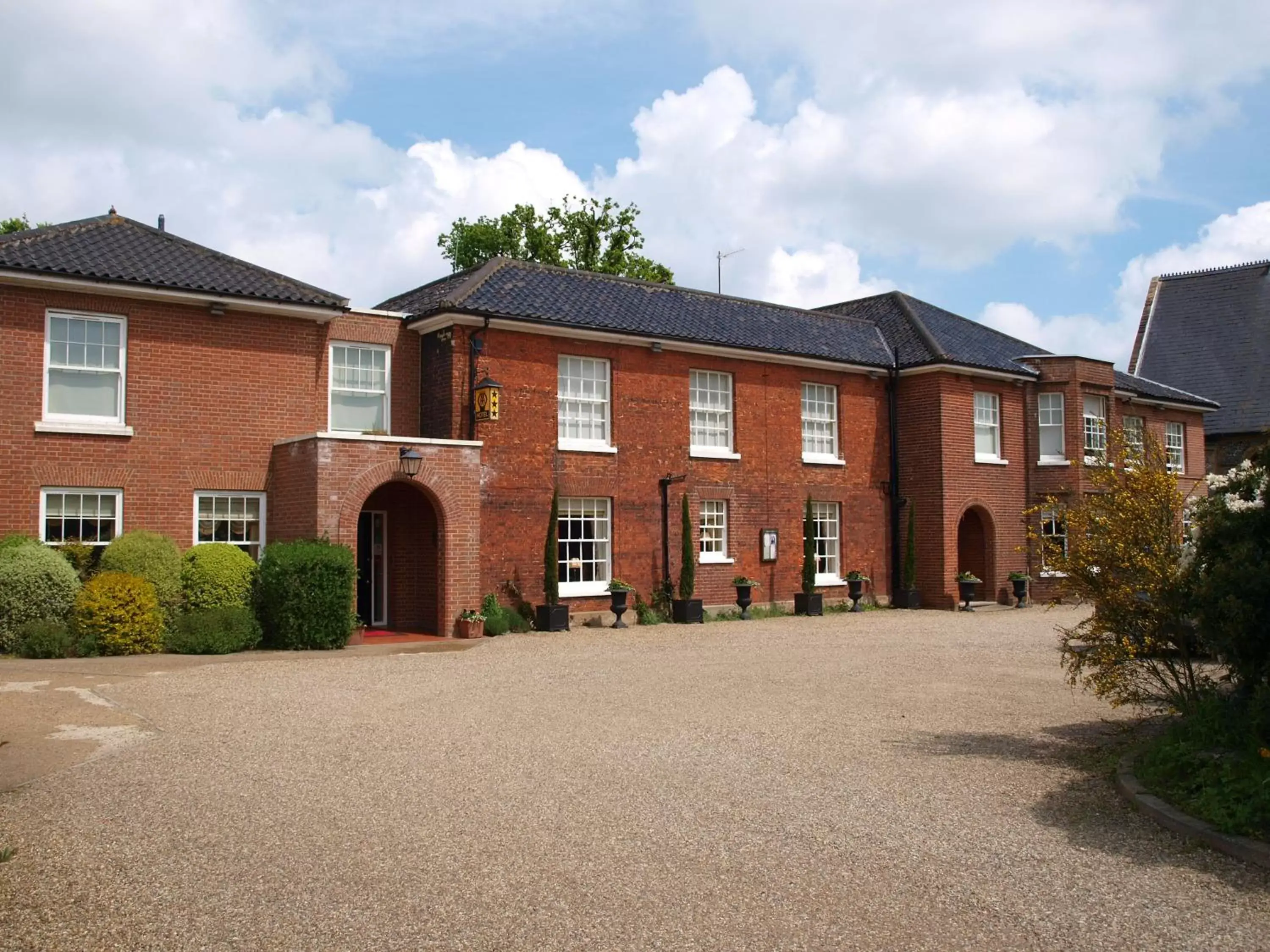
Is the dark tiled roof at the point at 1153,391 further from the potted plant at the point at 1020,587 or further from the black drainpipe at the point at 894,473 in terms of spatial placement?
the black drainpipe at the point at 894,473

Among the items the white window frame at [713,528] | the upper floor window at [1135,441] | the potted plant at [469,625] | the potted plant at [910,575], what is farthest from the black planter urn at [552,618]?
the upper floor window at [1135,441]

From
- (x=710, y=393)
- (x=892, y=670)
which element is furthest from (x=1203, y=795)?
(x=710, y=393)

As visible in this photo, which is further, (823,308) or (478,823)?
(823,308)

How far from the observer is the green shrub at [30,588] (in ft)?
50.6

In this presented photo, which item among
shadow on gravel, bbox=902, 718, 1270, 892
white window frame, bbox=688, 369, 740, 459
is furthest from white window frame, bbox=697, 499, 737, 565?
shadow on gravel, bbox=902, 718, 1270, 892

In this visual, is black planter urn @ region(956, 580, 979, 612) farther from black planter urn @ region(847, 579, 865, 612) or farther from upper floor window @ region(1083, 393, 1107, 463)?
upper floor window @ region(1083, 393, 1107, 463)

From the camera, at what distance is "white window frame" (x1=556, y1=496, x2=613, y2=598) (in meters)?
22.0

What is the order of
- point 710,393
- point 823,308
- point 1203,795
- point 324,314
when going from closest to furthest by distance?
1. point 1203,795
2. point 324,314
3. point 710,393
4. point 823,308

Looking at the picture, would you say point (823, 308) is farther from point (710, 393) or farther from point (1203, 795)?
point (1203, 795)

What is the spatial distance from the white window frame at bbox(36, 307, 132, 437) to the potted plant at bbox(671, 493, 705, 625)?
10.6 meters

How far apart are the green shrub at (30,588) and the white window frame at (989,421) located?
2063 centimetres

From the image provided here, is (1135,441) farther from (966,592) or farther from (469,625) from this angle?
(966,592)

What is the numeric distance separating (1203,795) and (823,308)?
2724 centimetres

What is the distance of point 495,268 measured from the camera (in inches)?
915
